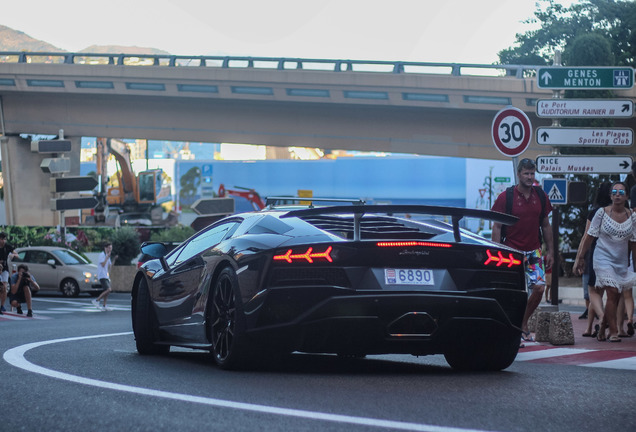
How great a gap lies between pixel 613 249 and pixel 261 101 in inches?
1295

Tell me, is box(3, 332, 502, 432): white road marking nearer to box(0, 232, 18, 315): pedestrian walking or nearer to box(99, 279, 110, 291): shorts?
box(0, 232, 18, 315): pedestrian walking

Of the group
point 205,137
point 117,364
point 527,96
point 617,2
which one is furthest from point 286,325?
point 617,2

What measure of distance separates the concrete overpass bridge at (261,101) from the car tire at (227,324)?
31388 millimetres

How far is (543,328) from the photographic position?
485 inches

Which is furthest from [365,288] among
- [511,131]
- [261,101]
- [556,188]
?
[261,101]

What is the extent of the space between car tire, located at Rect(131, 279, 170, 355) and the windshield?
2567 cm

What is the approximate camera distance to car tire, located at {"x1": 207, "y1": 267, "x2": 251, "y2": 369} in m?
7.69

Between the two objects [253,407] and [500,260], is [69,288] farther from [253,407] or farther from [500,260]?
[253,407]

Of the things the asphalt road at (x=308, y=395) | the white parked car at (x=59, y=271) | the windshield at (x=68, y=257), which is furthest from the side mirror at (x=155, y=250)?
the windshield at (x=68, y=257)

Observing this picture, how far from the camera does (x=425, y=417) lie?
18.6ft

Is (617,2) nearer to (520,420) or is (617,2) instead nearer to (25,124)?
(25,124)

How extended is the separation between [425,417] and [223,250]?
10.1 feet

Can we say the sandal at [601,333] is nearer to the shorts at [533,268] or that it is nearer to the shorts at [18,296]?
the shorts at [533,268]

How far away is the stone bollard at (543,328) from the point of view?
12.3m
